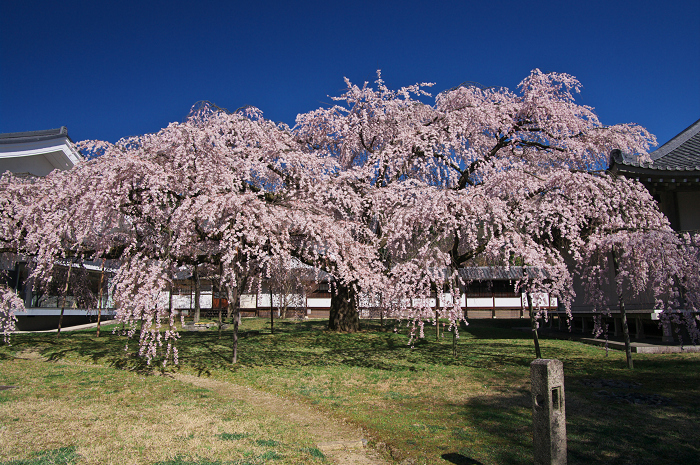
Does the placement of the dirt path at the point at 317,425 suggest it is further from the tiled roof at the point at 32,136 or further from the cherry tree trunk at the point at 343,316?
the tiled roof at the point at 32,136

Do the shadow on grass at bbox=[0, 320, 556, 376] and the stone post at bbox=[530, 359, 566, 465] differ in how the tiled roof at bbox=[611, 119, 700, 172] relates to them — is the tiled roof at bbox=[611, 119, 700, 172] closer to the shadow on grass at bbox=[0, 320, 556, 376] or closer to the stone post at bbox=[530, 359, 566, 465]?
the shadow on grass at bbox=[0, 320, 556, 376]

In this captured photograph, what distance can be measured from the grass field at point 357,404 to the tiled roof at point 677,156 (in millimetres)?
5406

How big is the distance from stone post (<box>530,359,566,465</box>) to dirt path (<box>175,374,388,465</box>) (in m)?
1.83

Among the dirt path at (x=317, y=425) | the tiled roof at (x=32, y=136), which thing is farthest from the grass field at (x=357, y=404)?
the tiled roof at (x=32, y=136)

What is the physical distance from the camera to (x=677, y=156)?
14.9 meters

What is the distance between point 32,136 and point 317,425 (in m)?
24.5

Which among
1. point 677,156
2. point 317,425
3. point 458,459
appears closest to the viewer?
point 458,459

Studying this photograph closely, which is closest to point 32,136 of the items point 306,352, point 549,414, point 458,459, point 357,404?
point 306,352

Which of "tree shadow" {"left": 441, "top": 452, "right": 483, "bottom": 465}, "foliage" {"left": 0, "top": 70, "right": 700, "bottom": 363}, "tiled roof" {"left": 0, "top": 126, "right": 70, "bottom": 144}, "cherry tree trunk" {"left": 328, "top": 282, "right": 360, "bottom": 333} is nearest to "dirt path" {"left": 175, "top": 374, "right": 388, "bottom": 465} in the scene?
"tree shadow" {"left": 441, "top": 452, "right": 483, "bottom": 465}

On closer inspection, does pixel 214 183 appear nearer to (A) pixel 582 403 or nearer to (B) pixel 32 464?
(B) pixel 32 464

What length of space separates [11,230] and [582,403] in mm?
13773

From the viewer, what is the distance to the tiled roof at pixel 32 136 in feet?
68.4

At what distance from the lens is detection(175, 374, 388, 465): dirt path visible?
564 cm

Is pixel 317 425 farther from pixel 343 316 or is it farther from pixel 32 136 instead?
pixel 32 136
